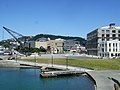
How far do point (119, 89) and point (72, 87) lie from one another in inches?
538

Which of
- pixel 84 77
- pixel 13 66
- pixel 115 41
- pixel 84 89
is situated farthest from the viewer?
pixel 115 41

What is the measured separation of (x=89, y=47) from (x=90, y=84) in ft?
342

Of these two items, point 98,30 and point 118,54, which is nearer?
point 118,54

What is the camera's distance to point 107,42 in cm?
11969

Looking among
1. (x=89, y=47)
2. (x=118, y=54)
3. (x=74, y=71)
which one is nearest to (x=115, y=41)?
(x=118, y=54)

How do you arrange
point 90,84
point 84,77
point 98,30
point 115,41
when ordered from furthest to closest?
point 98,30 < point 115,41 < point 84,77 < point 90,84

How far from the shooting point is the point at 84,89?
4825cm

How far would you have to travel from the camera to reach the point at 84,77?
2477 inches

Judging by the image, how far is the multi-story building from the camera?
12044cm

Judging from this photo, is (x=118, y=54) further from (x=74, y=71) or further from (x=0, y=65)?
(x=74, y=71)

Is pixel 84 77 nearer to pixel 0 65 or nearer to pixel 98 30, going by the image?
pixel 0 65

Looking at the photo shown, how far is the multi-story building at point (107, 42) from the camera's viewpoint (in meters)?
120

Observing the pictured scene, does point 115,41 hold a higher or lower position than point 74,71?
higher

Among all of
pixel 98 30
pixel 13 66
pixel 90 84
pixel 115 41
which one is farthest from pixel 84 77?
pixel 98 30
